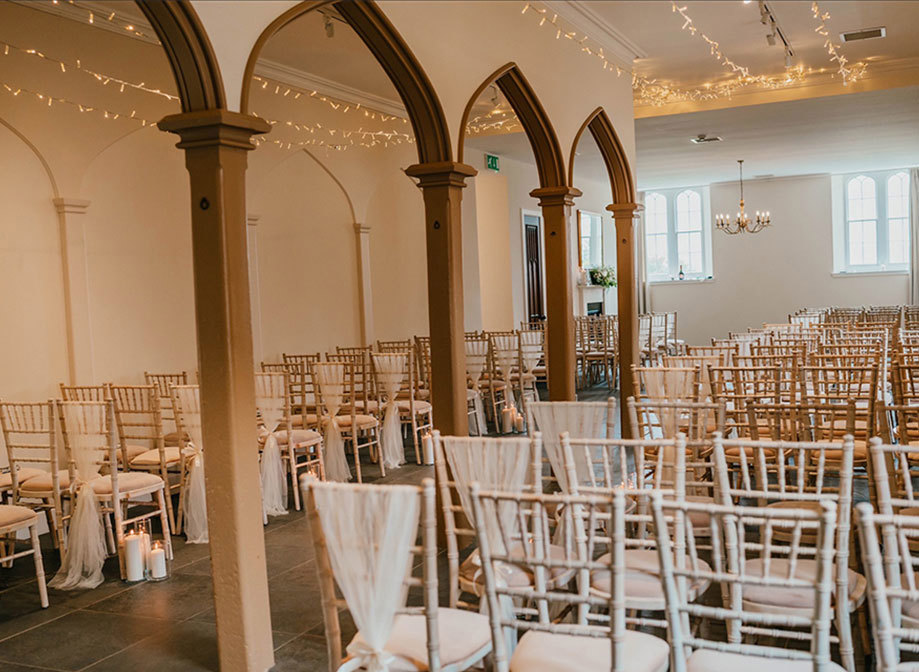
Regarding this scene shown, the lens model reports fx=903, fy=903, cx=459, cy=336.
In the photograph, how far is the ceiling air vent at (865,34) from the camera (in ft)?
29.4

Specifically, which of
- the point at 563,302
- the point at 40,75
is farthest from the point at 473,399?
the point at 40,75

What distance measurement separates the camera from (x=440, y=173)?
5848 millimetres

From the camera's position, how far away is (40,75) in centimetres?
699

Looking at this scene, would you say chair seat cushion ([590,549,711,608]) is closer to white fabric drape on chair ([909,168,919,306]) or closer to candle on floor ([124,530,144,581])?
candle on floor ([124,530,144,581])

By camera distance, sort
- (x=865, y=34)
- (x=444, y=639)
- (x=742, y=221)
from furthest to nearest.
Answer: (x=742, y=221) < (x=865, y=34) < (x=444, y=639)

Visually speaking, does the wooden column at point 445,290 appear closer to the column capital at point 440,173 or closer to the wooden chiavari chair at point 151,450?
the column capital at point 440,173

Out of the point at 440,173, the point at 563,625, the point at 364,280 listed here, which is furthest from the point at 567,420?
the point at 364,280

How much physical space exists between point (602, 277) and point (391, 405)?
11.4 m

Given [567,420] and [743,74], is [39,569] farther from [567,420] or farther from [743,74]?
[743,74]

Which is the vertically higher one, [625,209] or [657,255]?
[657,255]

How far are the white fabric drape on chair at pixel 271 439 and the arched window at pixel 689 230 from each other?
54.8ft

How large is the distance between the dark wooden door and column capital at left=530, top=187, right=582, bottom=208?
23.9ft

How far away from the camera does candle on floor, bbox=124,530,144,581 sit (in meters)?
5.28

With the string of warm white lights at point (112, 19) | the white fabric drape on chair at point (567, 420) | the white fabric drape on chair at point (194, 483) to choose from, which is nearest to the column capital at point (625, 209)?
the string of warm white lights at point (112, 19)
